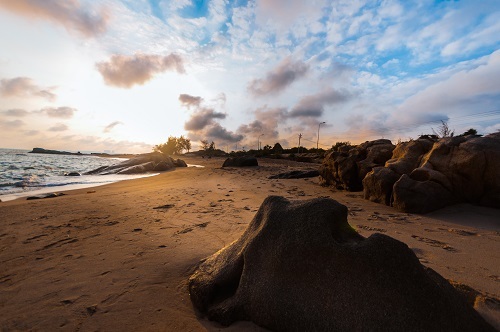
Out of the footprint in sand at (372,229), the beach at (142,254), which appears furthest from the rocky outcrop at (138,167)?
the footprint in sand at (372,229)

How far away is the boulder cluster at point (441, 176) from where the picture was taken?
20.3 feet

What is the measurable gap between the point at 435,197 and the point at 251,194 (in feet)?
18.1

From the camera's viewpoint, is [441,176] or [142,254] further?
[441,176]

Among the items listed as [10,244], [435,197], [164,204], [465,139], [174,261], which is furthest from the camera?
[164,204]

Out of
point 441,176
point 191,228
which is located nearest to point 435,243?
point 441,176

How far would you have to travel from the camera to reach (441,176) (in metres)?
6.55

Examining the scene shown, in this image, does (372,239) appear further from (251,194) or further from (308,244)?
(251,194)

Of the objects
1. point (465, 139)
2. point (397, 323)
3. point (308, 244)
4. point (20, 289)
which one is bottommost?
point (20, 289)

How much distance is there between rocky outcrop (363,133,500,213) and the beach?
34 cm

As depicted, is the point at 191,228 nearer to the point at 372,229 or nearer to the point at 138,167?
the point at 372,229

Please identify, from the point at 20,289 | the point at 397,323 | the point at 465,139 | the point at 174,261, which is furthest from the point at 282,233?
the point at 465,139

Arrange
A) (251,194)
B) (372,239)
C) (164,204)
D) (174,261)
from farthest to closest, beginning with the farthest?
(251,194)
(164,204)
(174,261)
(372,239)

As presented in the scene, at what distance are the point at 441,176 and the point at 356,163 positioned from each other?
139 inches

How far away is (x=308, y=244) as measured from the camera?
2.31 m
